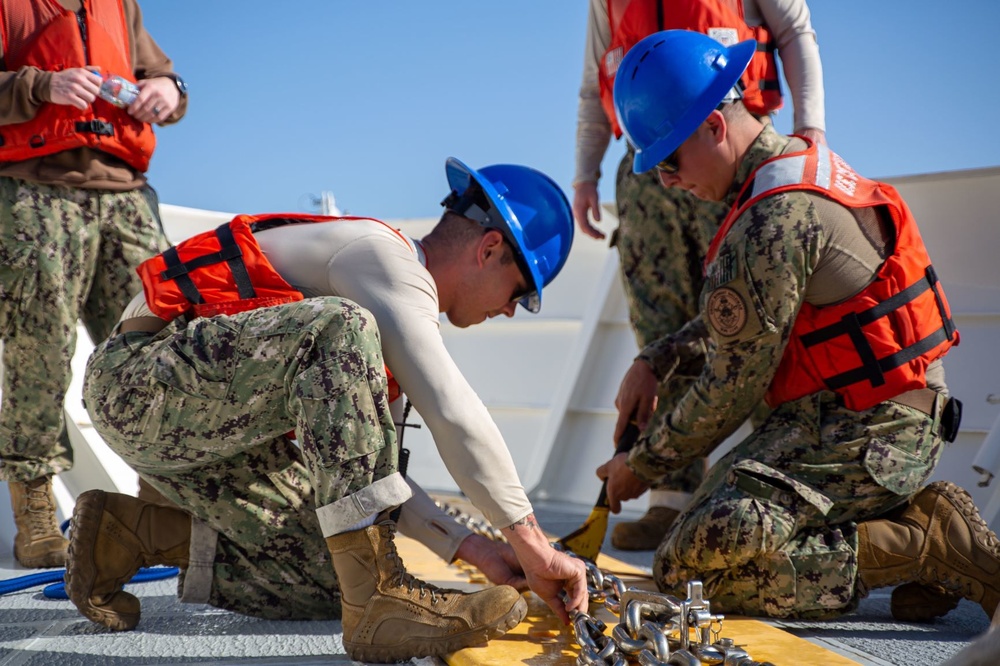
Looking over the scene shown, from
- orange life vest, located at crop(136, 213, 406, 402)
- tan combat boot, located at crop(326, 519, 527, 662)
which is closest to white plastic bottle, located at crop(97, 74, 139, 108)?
orange life vest, located at crop(136, 213, 406, 402)

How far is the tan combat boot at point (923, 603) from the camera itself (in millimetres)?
2510

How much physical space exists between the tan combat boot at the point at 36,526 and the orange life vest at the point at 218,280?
120 centimetres

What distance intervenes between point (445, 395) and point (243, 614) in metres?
0.93

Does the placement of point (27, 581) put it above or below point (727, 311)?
below

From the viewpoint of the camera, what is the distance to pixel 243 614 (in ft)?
8.14

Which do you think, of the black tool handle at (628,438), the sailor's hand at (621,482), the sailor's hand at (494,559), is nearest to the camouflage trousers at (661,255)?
the black tool handle at (628,438)

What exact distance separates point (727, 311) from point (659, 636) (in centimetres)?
101

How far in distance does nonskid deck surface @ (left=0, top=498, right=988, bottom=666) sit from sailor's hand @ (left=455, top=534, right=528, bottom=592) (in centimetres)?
12

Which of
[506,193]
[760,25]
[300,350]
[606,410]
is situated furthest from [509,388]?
[300,350]

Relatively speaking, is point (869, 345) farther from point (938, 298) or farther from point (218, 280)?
point (218, 280)

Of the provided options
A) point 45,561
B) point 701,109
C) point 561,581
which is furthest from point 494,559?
point 45,561

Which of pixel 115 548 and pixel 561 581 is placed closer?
pixel 561 581

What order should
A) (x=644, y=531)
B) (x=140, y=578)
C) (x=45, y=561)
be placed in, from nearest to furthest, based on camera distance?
(x=140, y=578) → (x=45, y=561) → (x=644, y=531)

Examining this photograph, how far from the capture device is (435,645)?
201cm
